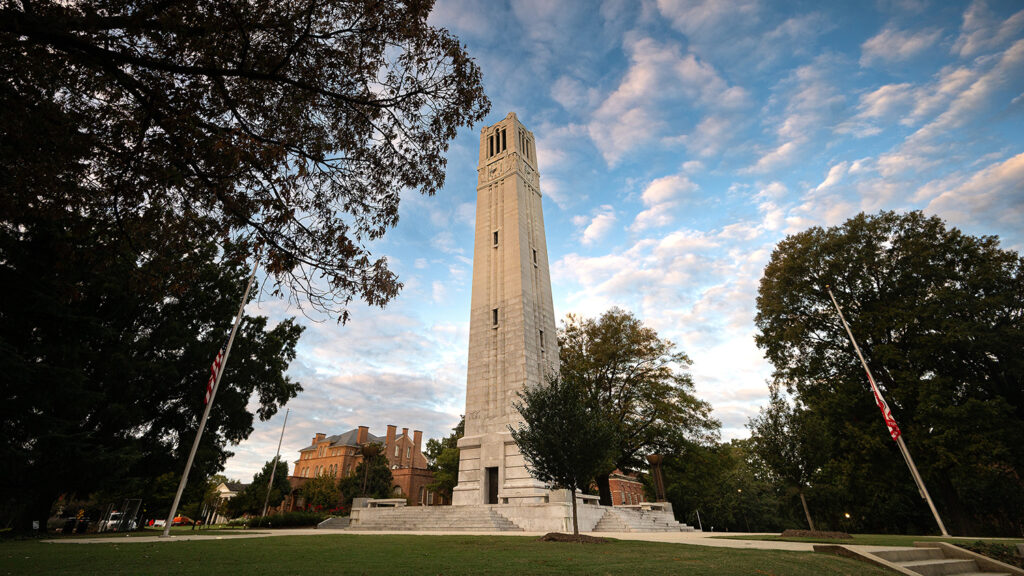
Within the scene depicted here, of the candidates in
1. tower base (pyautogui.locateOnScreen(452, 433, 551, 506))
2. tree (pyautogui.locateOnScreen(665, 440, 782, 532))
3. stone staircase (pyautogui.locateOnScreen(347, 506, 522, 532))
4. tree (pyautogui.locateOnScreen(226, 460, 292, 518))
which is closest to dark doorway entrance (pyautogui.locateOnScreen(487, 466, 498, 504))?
tower base (pyautogui.locateOnScreen(452, 433, 551, 506))

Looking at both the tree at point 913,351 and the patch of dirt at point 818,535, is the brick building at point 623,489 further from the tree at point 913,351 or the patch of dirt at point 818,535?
the patch of dirt at point 818,535

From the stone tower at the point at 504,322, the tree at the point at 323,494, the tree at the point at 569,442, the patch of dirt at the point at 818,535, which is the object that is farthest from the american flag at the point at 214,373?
the tree at the point at 323,494

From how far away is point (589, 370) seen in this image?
30312 mm

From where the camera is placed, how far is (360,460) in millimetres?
59781

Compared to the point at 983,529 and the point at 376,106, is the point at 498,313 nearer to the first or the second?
the point at 376,106

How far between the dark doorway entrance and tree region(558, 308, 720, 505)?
25.4 ft

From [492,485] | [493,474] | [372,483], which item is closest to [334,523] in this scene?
[492,485]

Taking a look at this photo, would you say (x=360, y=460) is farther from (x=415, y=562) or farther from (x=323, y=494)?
(x=415, y=562)

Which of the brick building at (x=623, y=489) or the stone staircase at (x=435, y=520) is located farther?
the brick building at (x=623, y=489)

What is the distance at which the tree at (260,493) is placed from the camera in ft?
141

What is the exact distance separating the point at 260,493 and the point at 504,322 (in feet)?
113

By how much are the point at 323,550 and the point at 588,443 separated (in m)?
7.84

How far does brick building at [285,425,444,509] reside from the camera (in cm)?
5366

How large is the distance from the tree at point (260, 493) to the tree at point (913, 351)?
45.4m
